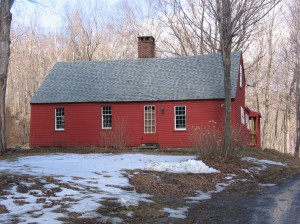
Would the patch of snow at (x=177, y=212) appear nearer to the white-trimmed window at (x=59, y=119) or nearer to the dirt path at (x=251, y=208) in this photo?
the dirt path at (x=251, y=208)

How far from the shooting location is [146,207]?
25.5ft

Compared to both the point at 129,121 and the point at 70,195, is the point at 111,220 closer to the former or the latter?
the point at 70,195

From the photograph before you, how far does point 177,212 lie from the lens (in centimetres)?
764

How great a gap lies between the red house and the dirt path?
12839mm

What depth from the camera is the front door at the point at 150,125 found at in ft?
77.8

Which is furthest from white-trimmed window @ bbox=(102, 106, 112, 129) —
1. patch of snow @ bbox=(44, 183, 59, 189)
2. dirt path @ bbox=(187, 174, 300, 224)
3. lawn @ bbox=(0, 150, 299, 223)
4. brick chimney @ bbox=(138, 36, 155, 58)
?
patch of snow @ bbox=(44, 183, 59, 189)

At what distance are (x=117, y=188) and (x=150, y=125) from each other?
1456cm

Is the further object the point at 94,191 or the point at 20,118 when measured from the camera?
the point at 20,118

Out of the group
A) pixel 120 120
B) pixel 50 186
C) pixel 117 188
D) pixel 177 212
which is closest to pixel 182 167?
pixel 117 188

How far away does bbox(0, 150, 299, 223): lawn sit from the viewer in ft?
22.5

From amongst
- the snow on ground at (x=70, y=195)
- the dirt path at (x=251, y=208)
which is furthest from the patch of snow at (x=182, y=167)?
the dirt path at (x=251, y=208)

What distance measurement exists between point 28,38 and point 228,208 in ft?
161

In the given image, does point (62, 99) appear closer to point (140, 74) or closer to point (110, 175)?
point (140, 74)

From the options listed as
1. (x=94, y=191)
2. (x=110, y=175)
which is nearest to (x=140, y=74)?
(x=110, y=175)
